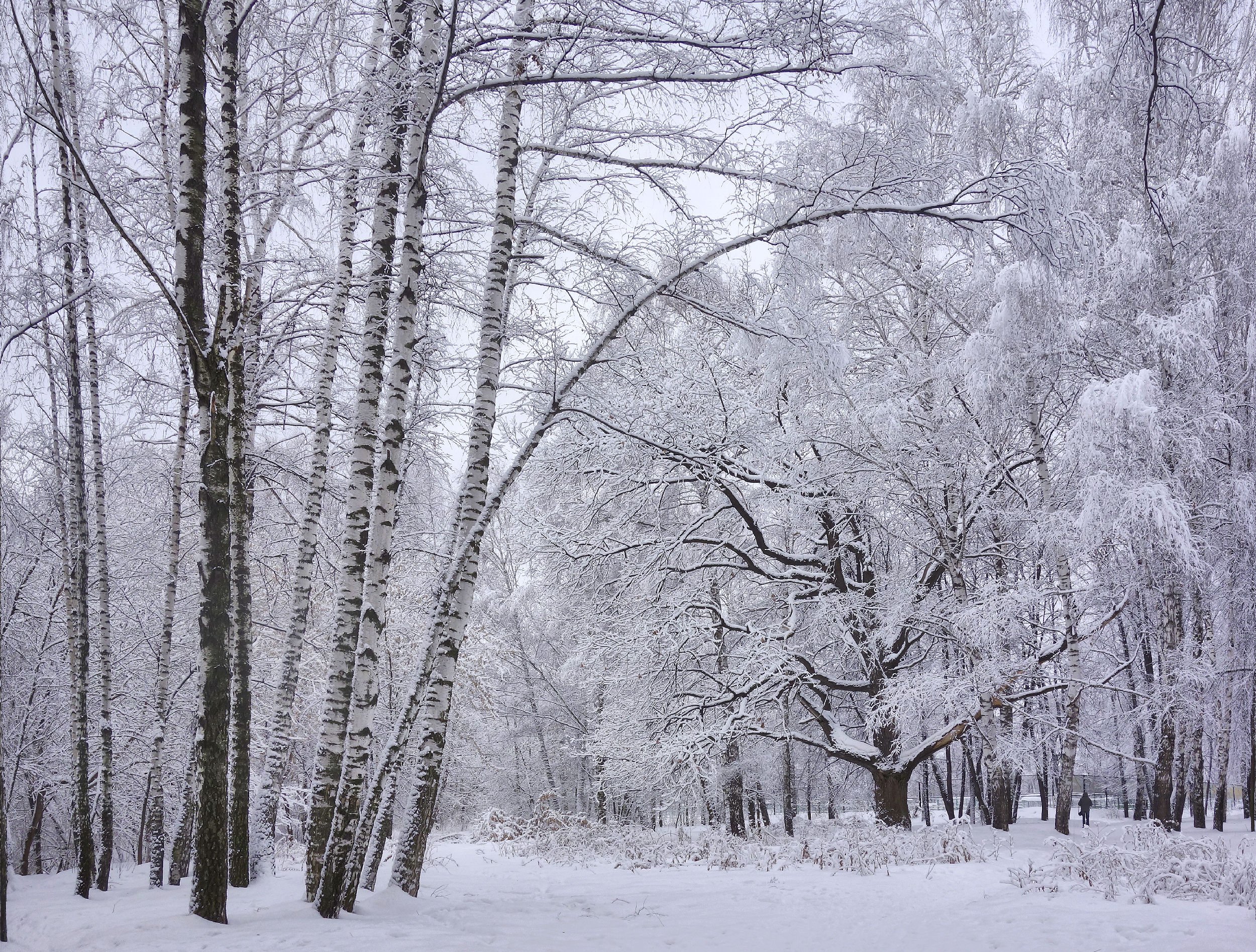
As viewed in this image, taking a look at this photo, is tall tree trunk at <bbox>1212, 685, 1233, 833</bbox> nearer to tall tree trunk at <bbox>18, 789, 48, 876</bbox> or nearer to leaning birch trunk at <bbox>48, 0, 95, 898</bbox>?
leaning birch trunk at <bbox>48, 0, 95, 898</bbox>

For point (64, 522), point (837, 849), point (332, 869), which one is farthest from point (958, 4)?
point (64, 522)

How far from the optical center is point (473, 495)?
588 cm

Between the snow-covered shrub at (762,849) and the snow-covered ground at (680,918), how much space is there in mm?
409

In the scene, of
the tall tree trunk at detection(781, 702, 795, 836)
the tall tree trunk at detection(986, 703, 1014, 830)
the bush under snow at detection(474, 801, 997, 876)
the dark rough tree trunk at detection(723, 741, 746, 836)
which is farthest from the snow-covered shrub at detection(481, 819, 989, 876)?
the tall tree trunk at detection(781, 702, 795, 836)

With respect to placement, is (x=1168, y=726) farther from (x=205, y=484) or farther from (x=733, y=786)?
(x=205, y=484)

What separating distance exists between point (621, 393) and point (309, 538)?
4243mm

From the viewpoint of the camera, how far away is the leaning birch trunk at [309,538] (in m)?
6.89

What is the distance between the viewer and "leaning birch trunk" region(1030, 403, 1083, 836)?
1023cm

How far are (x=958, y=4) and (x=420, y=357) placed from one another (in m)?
10.7

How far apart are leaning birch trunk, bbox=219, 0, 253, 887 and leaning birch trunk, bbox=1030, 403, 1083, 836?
9082 mm

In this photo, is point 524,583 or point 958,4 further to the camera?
point 524,583

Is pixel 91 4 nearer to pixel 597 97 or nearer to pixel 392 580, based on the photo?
pixel 597 97

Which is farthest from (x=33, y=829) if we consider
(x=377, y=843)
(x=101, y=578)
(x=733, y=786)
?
(x=733, y=786)

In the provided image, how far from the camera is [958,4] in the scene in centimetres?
1173
